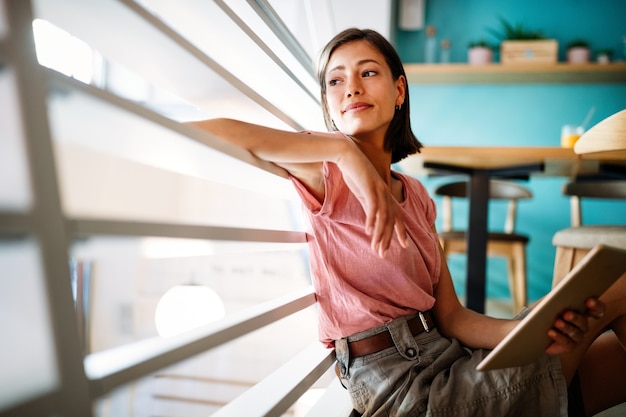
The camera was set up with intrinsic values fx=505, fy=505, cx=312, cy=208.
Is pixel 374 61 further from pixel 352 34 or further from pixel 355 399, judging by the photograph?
pixel 355 399

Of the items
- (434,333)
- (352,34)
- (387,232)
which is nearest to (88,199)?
(387,232)

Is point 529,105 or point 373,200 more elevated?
point 529,105

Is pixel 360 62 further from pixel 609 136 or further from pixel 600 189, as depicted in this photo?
pixel 600 189

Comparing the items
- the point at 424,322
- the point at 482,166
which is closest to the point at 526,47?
the point at 482,166

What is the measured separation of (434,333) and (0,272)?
0.80 meters

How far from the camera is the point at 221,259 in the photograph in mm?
3510

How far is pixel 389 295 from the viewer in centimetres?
95

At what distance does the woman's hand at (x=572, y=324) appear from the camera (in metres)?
0.76

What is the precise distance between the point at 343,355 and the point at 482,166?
1216mm

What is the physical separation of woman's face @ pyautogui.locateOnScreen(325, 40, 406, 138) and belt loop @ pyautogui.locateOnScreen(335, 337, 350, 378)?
0.44 m

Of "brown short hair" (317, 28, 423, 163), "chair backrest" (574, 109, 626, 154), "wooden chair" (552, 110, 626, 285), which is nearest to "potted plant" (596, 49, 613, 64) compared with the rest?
"wooden chair" (552, 110, 626, 285)

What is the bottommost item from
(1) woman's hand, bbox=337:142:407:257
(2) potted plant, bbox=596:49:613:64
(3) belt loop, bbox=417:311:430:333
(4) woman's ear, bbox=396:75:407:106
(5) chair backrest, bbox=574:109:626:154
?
(3) belt loop, bbox=417:311:430:333

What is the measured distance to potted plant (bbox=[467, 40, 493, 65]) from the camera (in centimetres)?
372

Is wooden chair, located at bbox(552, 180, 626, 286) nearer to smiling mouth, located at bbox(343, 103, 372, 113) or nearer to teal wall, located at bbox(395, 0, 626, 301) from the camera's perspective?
smiling mouth, located at bbox(343, 103, 372, 113)
